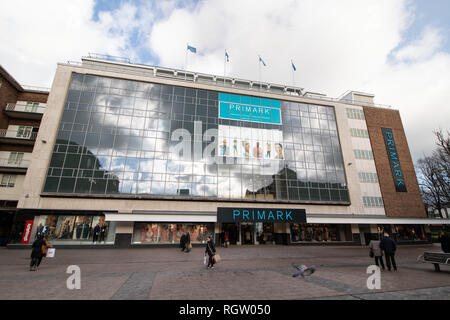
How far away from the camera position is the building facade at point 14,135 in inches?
966

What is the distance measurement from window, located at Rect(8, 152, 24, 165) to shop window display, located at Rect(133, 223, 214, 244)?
17378 mm

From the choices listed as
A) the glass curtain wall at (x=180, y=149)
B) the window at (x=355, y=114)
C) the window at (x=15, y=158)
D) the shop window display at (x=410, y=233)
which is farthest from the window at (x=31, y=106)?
the shop window display at (x=410, y=233)

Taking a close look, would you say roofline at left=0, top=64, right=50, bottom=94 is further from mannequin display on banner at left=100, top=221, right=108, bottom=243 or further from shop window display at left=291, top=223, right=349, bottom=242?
shop window display at left=291, top=223, right=349, bottom=242

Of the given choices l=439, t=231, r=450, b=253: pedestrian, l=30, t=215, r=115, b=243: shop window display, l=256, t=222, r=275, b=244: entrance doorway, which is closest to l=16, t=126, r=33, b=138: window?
l=30, t=215, r=115, b=243: shop window display

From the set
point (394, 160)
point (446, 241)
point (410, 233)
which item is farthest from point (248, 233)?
point (394, 160)

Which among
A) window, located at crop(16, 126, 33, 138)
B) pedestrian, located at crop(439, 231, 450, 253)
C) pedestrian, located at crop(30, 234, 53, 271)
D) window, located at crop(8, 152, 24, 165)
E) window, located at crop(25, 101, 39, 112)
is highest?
window, located at crop(25, 101, 39, 112)

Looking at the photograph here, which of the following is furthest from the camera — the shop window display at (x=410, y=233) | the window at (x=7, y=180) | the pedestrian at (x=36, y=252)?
the shop window display at (x=410, y=233)

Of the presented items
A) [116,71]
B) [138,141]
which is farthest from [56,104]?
[138,141]

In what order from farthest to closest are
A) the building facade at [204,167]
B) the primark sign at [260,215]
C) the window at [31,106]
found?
the window at [31,106] → the primark sign at [260,215] → the building facade at [204,167]

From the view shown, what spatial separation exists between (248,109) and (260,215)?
15.9 m

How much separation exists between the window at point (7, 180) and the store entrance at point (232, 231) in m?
26.2

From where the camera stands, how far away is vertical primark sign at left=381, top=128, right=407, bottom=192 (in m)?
33.0

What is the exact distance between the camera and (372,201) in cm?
3142

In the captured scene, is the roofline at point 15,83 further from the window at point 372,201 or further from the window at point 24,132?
the window at point 372,201
